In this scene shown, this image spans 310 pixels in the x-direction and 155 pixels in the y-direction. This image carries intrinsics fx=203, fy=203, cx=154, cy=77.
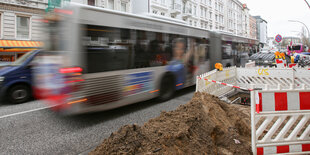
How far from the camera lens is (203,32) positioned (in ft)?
33.5

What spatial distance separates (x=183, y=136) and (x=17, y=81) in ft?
23.0

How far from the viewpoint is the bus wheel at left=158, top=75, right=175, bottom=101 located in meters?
7.43

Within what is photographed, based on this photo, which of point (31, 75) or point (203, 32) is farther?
point (203, 32)

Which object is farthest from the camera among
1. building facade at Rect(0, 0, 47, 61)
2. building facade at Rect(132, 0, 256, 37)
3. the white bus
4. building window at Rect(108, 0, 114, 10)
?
building facade at Rect(132, 0, 256, 37)

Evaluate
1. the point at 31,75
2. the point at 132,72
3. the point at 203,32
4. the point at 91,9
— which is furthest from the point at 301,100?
the point at 31,75

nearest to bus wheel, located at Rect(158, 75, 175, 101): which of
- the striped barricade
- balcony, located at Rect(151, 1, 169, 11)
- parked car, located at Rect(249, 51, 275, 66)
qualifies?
the striped barricade

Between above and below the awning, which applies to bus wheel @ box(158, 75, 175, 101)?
below

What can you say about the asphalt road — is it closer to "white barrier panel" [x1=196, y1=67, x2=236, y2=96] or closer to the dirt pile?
the dirt pile

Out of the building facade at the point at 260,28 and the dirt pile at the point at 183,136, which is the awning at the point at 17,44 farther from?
the building facade at the point at 260,28

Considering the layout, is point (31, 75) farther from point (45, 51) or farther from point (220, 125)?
point (220, 125)

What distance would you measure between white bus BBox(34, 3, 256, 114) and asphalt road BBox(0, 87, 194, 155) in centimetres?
44

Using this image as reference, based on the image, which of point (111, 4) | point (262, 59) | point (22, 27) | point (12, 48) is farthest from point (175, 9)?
point (12, 48)

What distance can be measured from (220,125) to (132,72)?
3.12m

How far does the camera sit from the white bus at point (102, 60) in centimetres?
466
